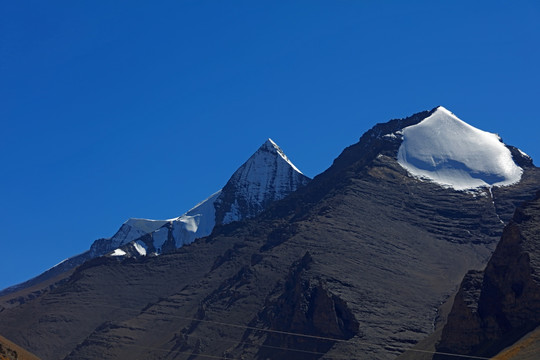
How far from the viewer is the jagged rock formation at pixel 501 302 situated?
179 metres

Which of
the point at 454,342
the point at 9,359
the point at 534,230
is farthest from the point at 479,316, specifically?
the point at 9,359

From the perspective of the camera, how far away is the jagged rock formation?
17862cm

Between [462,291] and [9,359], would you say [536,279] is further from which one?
[9,359]

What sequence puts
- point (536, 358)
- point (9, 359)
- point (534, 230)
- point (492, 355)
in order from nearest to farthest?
1. point (9, 359)
2. point (536, 358)
3. point (492, 355)
4. point (534, 230)

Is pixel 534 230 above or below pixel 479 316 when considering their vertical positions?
above

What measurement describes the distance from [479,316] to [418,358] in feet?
49.8

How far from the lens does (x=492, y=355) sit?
559 ft

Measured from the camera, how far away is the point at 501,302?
Result: 614ft

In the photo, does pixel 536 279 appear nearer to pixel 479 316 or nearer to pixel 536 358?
pixel 479 316

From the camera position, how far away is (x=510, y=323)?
180 meters

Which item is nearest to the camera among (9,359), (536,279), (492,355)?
(9,359)

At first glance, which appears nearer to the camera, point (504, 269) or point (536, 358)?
point (536, 358)

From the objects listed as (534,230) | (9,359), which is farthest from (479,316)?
(9,359)

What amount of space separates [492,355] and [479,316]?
648 inches
